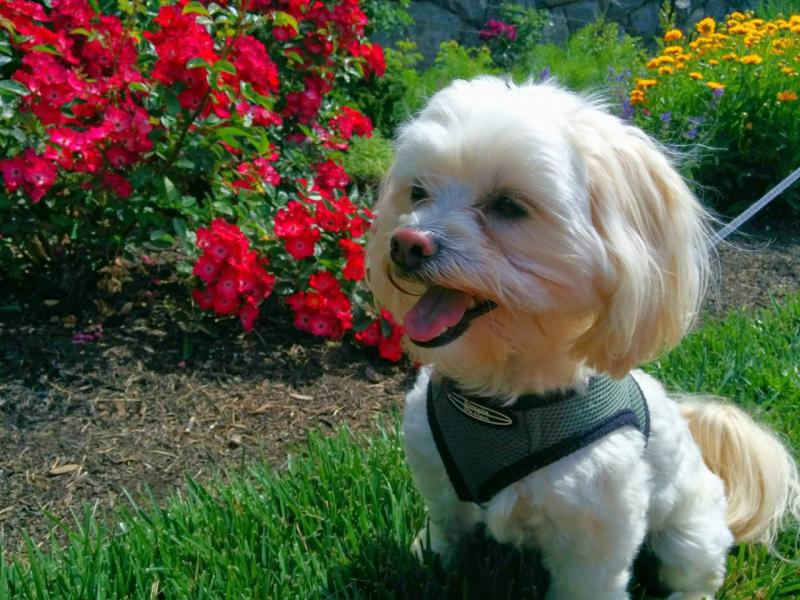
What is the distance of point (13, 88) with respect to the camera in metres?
2.75

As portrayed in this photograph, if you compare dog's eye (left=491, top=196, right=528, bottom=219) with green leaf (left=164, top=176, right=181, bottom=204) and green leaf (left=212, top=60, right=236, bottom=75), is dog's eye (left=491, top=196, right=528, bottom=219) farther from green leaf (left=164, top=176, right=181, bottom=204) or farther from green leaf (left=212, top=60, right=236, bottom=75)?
green leaf (left=164, top=176, right=181, bottom=204)

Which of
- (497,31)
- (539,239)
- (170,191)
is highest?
(539,239)

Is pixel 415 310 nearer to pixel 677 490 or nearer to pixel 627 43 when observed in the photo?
pixel 677 490

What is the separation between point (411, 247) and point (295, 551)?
3.20 ft

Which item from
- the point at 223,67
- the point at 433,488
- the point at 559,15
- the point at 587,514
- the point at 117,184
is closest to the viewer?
the point at 587,514

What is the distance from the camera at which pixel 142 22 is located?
376cm

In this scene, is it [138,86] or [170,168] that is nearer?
[138,86]

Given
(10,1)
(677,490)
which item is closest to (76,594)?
(677,490)

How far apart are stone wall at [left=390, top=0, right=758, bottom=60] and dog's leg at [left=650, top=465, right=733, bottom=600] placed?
722cm

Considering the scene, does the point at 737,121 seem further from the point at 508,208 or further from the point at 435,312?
the point at 435,312

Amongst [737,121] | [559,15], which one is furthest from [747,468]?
[559,15]

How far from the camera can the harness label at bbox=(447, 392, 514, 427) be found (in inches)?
72.8

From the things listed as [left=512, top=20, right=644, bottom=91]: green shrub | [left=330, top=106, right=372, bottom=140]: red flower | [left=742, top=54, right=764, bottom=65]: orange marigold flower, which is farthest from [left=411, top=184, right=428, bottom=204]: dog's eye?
[left=512, top=20, right=644, bottom=91]: green shrub

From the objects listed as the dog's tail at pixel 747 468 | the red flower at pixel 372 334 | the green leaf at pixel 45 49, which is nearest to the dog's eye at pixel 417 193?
the dog's tail at pixel 747 468
